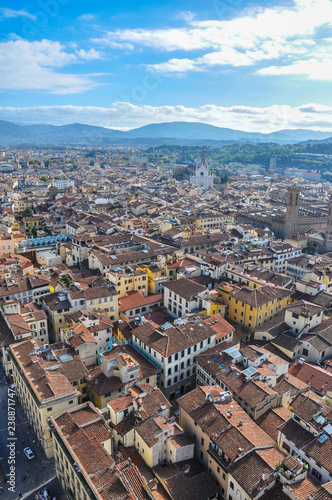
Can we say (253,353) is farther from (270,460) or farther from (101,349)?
(101,349)

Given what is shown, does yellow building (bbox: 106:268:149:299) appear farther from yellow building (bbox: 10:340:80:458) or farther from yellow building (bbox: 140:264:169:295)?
yellow building (bbox: 10:340:80:458)

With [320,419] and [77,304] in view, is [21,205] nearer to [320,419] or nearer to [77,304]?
[77,304]

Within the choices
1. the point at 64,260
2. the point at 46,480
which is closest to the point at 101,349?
the point at 46,480

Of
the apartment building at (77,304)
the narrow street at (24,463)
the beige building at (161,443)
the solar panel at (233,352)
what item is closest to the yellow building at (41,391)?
the narrow street at (24,463)

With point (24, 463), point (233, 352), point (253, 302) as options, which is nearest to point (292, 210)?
point (253, 302)

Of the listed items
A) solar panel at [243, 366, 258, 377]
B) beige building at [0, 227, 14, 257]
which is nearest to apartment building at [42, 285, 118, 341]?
solar panel at [243, 366, 258, 377]
